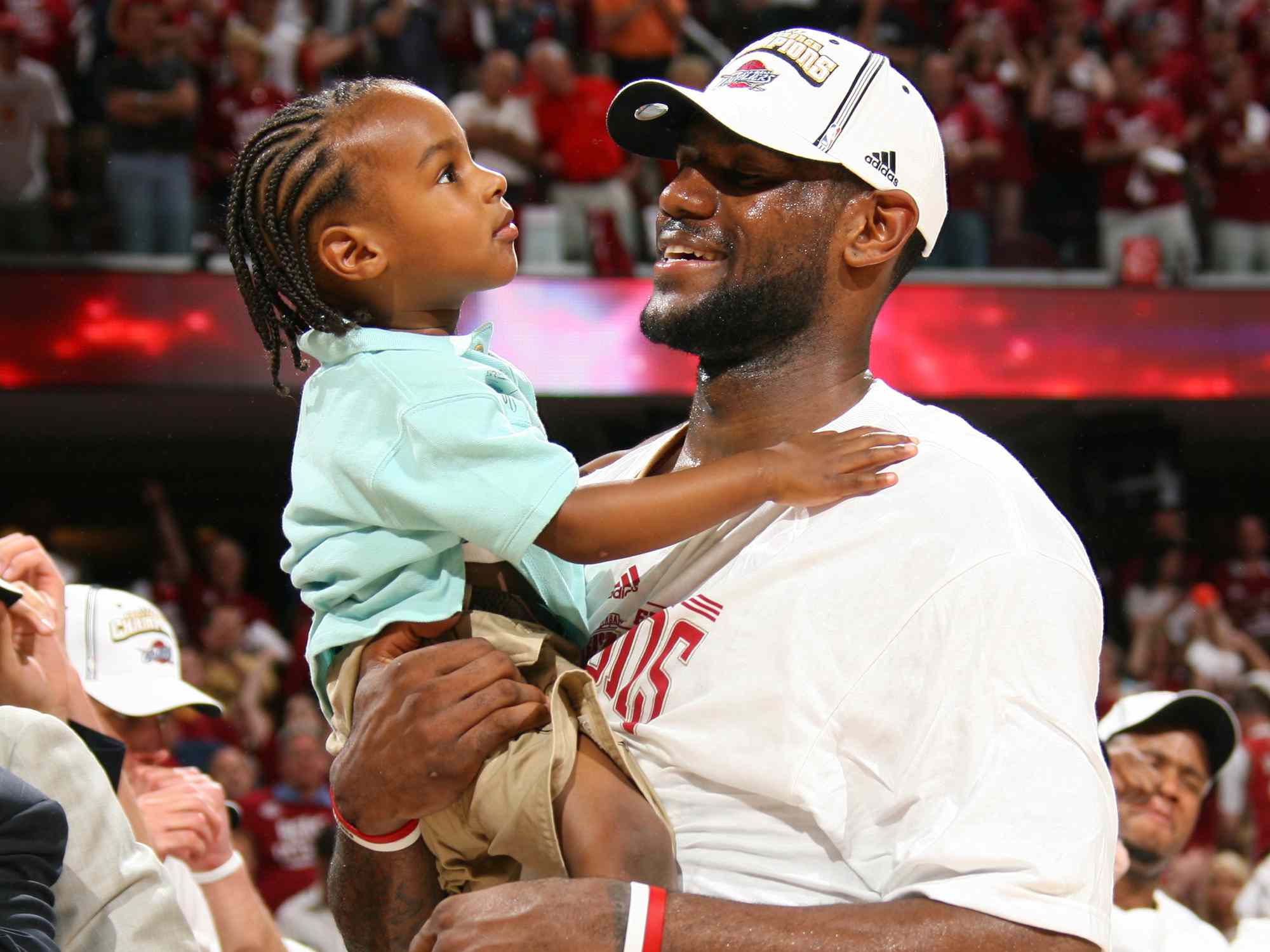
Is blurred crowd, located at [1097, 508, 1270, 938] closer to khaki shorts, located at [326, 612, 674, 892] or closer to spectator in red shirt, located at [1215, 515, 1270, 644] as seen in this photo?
spectator in red shirt, located at [1215, 515, 1270, 644]

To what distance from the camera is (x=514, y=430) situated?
188 cm

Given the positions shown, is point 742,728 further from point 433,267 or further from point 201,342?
point 201,342

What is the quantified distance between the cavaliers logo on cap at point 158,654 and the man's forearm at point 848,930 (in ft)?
7.24

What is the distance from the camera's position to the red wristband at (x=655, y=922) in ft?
5.19

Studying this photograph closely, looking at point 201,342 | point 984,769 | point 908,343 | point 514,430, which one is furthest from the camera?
point 908,343

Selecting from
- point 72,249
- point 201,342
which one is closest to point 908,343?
point 201,342

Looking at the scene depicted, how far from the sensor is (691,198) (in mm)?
2082

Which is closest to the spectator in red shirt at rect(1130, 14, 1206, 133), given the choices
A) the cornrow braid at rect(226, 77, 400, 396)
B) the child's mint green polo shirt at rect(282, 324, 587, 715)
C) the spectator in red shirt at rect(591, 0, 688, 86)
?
the spectator in red shirt at rect(591, 0, 688, 86)

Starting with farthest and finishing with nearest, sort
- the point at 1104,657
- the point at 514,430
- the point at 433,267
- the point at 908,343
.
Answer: the point at 908,343 → the point at 1104,657 → the point at 433,267 → the point at 514,430

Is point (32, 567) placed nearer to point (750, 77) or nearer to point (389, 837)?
→ point (389, 837)

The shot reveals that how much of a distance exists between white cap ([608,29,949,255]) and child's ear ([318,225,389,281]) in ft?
1.41

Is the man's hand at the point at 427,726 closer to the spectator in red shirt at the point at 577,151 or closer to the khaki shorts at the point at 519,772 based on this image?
the khaki shorts at the point at 519,772

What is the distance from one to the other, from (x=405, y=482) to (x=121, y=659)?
6.29ft

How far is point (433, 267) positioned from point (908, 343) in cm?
742
